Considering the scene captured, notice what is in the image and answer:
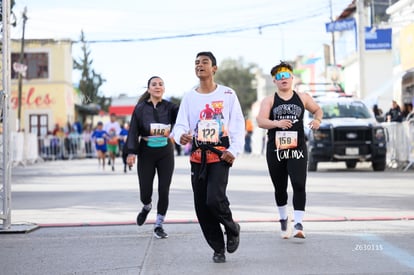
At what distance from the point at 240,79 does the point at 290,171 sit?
310 feet

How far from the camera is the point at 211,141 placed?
7215 mm

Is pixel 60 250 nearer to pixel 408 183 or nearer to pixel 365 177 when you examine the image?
pixel 408 183

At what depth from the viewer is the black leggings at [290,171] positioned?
8.70 meters

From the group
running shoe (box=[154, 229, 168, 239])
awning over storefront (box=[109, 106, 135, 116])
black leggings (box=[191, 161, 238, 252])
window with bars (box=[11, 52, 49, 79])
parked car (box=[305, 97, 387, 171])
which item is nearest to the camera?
black leggings (box=[191, 161, 238, 252])

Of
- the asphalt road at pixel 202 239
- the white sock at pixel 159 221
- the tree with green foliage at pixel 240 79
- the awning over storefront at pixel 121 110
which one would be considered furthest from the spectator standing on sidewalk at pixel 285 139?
the tree with green foliage at pixel 240 79

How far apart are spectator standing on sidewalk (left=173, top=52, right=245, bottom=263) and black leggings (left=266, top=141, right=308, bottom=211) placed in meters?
1.55

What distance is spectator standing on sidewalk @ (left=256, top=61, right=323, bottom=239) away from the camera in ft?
28.7

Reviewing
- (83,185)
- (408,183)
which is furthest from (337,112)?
(83,185)

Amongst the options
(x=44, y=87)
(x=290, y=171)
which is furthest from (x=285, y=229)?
(x=44, y=87)

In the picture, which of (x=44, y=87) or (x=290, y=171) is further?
(x=44, y=87)

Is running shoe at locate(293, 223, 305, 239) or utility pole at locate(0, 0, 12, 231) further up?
utility pole at locate(0, 0, 12, 231)

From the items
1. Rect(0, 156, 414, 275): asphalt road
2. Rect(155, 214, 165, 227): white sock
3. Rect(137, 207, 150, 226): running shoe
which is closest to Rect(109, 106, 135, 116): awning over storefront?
Rect(0, 156, 414, 275): asphalt road

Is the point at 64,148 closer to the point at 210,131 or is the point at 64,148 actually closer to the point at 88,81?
the point at 88,81

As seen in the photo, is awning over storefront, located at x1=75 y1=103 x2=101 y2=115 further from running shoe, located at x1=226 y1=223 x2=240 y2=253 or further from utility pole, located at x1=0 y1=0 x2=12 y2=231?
running shoe, located at x1=226 y1=223 x2=240 y2=253
